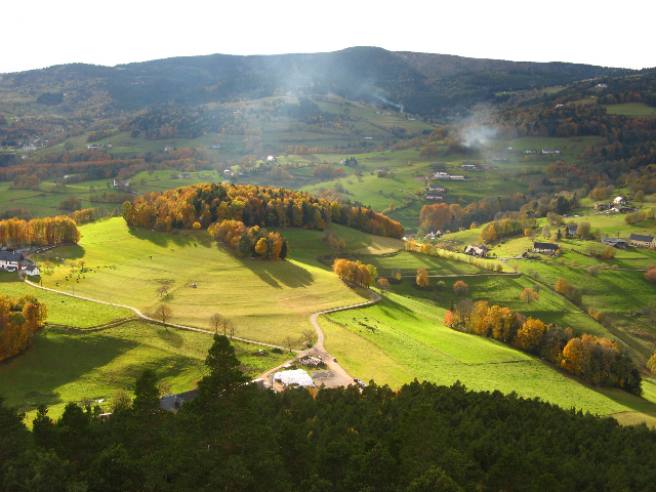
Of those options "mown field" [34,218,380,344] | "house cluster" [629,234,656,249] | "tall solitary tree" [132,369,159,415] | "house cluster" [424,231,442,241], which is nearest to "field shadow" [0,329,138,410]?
"mown field" [34,218,380,344]

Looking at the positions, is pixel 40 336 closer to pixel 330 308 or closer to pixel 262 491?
pixel 330 308

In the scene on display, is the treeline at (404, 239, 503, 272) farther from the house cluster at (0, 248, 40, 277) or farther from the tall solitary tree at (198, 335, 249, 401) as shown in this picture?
the tall solitary tree at (198, 335, 249, 401)

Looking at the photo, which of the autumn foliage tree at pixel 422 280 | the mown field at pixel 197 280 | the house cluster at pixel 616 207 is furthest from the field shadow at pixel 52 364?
the house cluster at pixel 616 207

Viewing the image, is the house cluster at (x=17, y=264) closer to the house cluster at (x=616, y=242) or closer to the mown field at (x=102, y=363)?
the mown field at (x=102, y=363)

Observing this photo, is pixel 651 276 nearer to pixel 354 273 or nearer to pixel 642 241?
pixel 642 241

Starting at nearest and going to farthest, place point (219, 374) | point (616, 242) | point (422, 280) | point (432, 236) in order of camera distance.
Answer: point (219, 374) < point (422, 280) < point (616, 242) < point (432, 236)

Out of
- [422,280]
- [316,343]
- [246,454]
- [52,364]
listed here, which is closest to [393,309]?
[422,280]

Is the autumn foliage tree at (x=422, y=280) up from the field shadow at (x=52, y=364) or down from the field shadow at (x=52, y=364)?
down

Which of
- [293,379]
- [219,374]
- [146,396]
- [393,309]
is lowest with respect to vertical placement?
[393,309]
